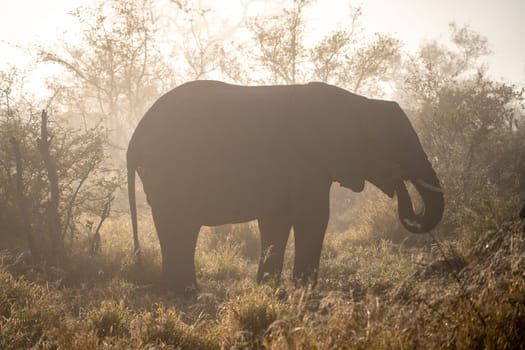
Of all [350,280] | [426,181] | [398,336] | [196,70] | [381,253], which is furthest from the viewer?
[196,70]

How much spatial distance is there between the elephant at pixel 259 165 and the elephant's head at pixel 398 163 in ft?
0.06

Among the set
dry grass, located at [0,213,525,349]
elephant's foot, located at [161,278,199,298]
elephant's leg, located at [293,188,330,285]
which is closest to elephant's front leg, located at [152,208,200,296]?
elephant's foot, located at [161,278,199,298]

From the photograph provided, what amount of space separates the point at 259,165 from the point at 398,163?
2.25m

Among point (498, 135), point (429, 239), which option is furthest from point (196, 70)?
point (429, 239)

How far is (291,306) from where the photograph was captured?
4.00m

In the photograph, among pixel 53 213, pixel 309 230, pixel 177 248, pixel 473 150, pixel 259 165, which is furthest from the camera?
pixel 473 150

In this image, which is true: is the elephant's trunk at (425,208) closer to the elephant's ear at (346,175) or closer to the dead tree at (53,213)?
the elephant's ear at (346,175)

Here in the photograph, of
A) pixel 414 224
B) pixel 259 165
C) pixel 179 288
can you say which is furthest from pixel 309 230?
pixel 179 288

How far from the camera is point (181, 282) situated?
6.88 metres

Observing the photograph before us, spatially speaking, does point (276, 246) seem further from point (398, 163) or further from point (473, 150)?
point (473, 150)

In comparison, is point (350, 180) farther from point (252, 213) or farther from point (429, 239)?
point (429, 239)

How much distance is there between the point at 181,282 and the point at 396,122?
4177 millimetres

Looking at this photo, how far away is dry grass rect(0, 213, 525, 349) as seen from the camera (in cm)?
338

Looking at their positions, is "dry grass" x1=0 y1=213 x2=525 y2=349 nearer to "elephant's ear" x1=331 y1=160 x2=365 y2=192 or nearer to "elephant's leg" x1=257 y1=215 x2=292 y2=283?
"elephant's leg" x1=257 y1=215 x2=292 y2=283
